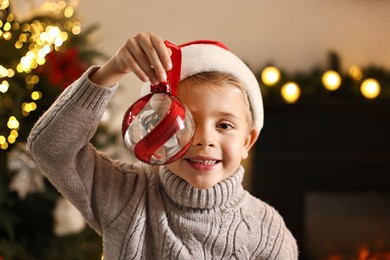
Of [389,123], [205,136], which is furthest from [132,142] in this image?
[389,123]

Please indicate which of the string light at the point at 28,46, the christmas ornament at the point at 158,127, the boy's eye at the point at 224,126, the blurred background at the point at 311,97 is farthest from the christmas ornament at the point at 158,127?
the blurred background at the point at 311,97

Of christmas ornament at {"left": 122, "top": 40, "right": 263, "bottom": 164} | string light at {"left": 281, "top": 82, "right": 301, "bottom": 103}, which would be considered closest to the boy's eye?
christmas ornament at {"left": 122, "top": 40, "right": 263, "bottom": 164}

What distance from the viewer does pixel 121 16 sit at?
9.26ft

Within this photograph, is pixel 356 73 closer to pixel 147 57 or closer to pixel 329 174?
pixel 329 174

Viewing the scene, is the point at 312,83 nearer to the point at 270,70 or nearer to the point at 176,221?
the point at 270,70

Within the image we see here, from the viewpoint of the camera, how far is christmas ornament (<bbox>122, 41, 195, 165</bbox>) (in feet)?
2.74

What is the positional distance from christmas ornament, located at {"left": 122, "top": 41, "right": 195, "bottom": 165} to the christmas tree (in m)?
1.11

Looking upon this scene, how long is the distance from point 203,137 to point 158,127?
0.12m

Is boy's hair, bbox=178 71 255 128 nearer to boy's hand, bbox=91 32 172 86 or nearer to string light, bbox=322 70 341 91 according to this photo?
boy's hand, bbox=91 32 172 86

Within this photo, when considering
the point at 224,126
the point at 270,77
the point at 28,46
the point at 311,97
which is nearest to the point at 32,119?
the point at 28,46

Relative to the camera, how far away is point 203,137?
0.95 metres

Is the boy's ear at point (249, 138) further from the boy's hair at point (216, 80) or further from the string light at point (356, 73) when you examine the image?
the string light at point (356, 73)

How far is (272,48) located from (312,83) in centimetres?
25

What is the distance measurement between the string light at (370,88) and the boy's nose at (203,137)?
5.87 feet
